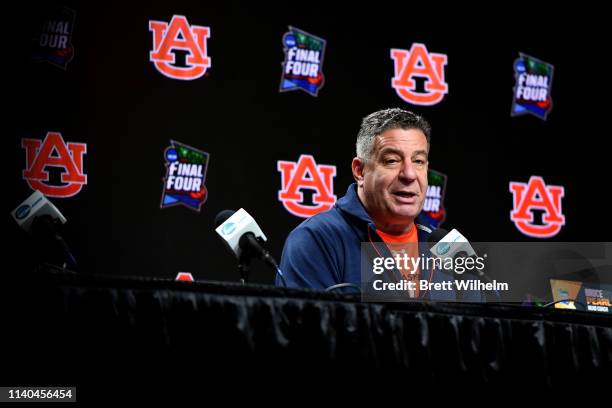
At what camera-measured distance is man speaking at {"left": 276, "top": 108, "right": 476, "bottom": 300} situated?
199cm

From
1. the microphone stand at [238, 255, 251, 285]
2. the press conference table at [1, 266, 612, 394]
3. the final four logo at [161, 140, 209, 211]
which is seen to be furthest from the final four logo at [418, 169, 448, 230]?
the press conference table at [1, 266, 612, 394]

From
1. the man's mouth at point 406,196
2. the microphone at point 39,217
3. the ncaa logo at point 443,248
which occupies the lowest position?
the microphone at point 39,217

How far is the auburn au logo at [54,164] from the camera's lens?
10.4 feet

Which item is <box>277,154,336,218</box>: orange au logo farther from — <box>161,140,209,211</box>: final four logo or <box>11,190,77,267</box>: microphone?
<box>11,190,77,267</box>: microphone

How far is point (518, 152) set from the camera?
13.4 ft

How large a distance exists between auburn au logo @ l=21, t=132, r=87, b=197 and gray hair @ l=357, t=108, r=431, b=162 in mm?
1639

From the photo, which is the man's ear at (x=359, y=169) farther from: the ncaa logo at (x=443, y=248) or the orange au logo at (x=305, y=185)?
the orange au logo at (x=305, y=185)

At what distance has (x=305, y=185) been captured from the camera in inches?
143

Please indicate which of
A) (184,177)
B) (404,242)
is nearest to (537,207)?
(184,177)

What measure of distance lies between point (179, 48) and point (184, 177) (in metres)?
0.65

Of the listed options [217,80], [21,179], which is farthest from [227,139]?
[21,179]

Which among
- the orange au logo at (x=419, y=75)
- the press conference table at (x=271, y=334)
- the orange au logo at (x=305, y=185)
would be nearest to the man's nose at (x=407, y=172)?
the press conference table at (x=271, y=334)

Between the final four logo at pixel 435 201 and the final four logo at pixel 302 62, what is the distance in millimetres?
834

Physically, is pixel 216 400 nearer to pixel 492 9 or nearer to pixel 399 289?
pixel 399 289
